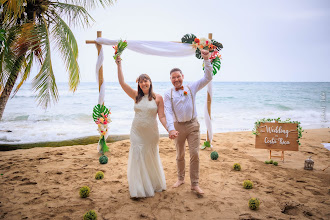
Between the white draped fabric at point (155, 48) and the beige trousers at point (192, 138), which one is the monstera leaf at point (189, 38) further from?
the beige trousers at point (192, 138)

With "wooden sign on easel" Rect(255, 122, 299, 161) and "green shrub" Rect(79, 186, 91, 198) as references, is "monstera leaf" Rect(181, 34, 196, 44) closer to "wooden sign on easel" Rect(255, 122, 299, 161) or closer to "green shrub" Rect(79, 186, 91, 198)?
"wooden sign on easel" Rect(255, 122, 299, 161)

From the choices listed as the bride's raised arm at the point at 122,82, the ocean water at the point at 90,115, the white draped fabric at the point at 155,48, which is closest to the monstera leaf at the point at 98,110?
the white draped fabric at the point at 155,48

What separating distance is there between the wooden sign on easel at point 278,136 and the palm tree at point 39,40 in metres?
4.54

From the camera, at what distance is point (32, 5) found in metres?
5.59

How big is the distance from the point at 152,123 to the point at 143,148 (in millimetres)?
398

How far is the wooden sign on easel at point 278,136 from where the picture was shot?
5379 millimetres

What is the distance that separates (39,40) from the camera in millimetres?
5176

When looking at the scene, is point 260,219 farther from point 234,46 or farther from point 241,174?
point 234,46

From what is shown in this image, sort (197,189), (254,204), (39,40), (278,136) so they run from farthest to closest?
(278,136)
(39,40)
(197,189)
(254,204)

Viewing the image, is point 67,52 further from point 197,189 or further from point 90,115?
point 90,115

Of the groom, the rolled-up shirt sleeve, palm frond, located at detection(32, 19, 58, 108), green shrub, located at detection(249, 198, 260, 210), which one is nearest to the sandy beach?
green shrub, located at detection(249, 198, 260, 210)

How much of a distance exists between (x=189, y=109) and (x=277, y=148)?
3005 mm

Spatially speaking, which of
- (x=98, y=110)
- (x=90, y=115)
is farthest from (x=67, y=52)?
(x=90, y=115)

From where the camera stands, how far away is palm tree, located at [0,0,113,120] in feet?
16.3
